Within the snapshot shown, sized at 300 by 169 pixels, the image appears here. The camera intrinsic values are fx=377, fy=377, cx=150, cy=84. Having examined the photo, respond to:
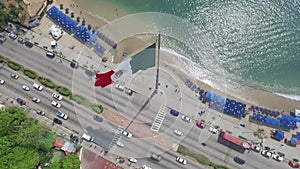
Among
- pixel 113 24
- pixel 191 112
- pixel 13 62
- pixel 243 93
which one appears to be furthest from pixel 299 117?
pixel 13 62

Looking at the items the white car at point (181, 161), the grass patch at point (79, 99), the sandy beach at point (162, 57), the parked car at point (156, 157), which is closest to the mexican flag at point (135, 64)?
the sandy beach at point (162, 57)

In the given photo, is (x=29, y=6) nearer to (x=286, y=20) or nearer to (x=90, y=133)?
(x=90, y=133)

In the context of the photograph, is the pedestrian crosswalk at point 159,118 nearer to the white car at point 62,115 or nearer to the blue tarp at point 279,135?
the white car at point 62,115

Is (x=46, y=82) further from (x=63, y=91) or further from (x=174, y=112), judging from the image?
(x=174, y=112)

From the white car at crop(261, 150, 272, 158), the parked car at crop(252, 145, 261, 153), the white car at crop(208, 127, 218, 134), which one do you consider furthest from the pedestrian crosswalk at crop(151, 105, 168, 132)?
the white car at crop(261, 150, 272, 158)

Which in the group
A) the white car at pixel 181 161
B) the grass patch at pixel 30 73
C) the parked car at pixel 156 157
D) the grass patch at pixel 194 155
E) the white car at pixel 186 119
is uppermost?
the white car at pixel 186 119

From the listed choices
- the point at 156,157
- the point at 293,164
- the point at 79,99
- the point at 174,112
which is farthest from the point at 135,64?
the point at 293,164
